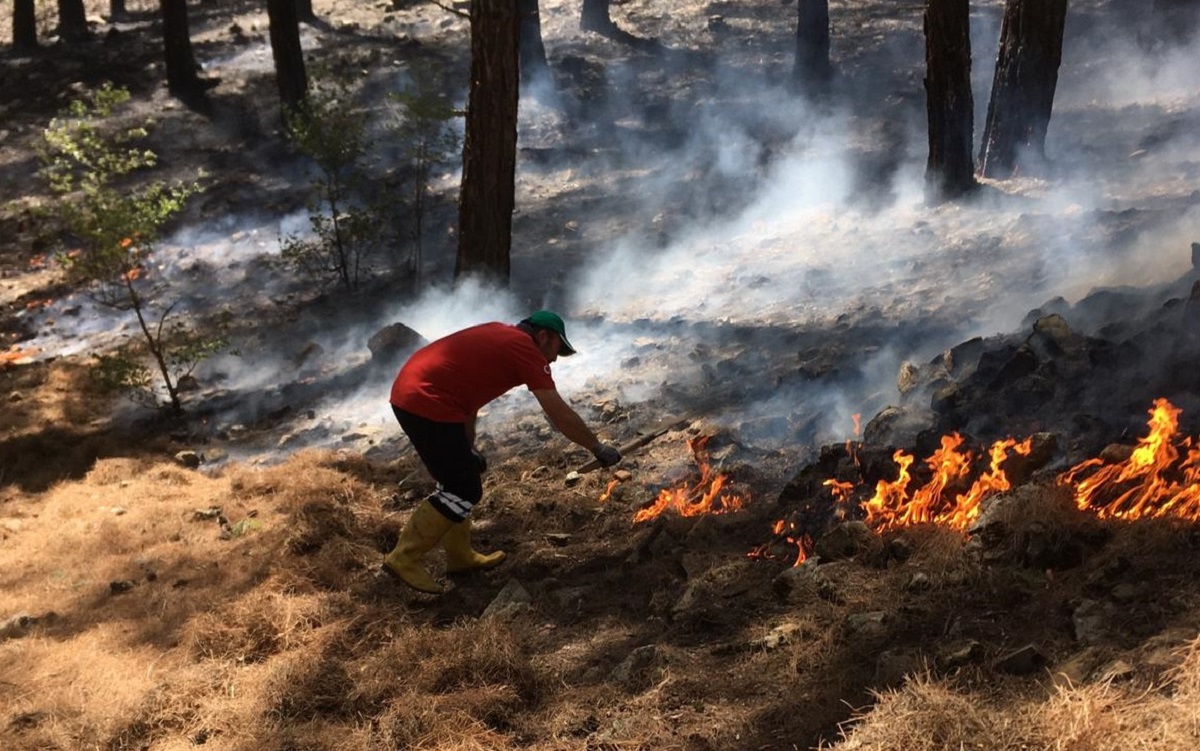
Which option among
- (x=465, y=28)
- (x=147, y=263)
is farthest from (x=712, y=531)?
(x=465, y=28)

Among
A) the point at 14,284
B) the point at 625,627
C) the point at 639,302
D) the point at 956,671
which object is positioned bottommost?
the point at 14,284

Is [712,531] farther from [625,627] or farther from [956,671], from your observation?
[956,671]

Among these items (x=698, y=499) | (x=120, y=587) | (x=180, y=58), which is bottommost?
(x=120, y=587)

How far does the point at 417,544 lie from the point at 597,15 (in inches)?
587

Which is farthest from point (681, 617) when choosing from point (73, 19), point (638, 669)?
point (73, 19)

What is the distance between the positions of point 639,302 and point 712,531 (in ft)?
15.7

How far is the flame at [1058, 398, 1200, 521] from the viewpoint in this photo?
4121 mm

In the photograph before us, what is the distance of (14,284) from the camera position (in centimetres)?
1246

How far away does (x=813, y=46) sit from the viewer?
14641mm

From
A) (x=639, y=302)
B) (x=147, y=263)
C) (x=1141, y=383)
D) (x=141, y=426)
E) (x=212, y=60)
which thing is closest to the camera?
(x=1141, y=383)

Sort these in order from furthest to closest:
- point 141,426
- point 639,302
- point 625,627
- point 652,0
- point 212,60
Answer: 1. point 652,0
2. point 212,60
3. point 639,302
4. point 141,426
5. point 625,627

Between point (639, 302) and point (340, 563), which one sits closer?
point (340, 563)

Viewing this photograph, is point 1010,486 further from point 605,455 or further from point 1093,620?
point 605,455

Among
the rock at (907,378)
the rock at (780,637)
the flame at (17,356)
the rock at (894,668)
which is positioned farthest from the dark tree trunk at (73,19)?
the rock at (894,668)
